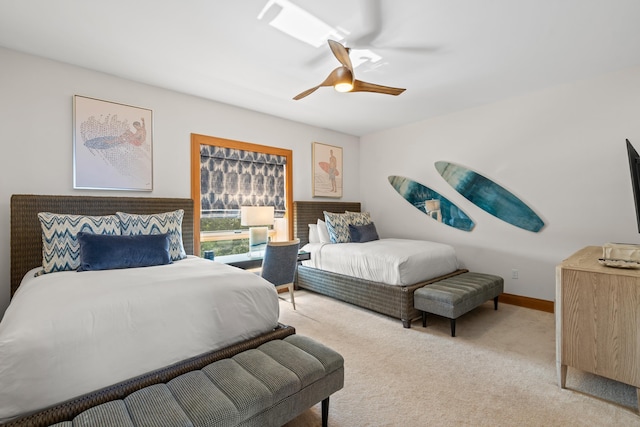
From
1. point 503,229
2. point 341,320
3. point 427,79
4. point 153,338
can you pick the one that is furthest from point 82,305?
point 503,229

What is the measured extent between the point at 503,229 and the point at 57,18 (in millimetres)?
4938

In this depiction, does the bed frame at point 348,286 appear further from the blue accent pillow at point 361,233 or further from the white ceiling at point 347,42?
the white ceiling at point 347,42

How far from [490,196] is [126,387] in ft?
13.7

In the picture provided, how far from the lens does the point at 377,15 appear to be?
207 centimetres

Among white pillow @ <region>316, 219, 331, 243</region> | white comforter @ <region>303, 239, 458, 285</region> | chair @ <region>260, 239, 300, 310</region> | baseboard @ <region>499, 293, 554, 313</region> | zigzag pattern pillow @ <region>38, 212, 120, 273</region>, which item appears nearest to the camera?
zigzag pattern pillow @ <region>38, 212, 120, 273</region>

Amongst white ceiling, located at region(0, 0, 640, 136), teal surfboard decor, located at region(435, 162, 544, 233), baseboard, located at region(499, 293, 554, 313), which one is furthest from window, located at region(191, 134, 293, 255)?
baseboard, located at region(499, 293, 554, 313)

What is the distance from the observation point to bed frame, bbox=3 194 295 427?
124cm

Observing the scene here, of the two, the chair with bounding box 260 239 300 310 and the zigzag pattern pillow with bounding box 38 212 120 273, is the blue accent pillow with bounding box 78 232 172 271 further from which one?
the chair with bounding box 260 239 300 310

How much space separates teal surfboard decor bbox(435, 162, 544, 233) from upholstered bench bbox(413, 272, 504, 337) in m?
0.86

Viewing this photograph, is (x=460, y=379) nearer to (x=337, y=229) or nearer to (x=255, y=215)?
(x=337, y=229)

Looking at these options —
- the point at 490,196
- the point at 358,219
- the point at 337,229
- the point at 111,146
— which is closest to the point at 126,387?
the point at 111,146

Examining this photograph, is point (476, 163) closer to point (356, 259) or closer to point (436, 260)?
point (436, 260)

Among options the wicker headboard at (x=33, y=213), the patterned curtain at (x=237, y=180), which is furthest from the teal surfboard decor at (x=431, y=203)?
the wicker headboard at (x=33, y=213)

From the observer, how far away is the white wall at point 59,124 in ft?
8.27
